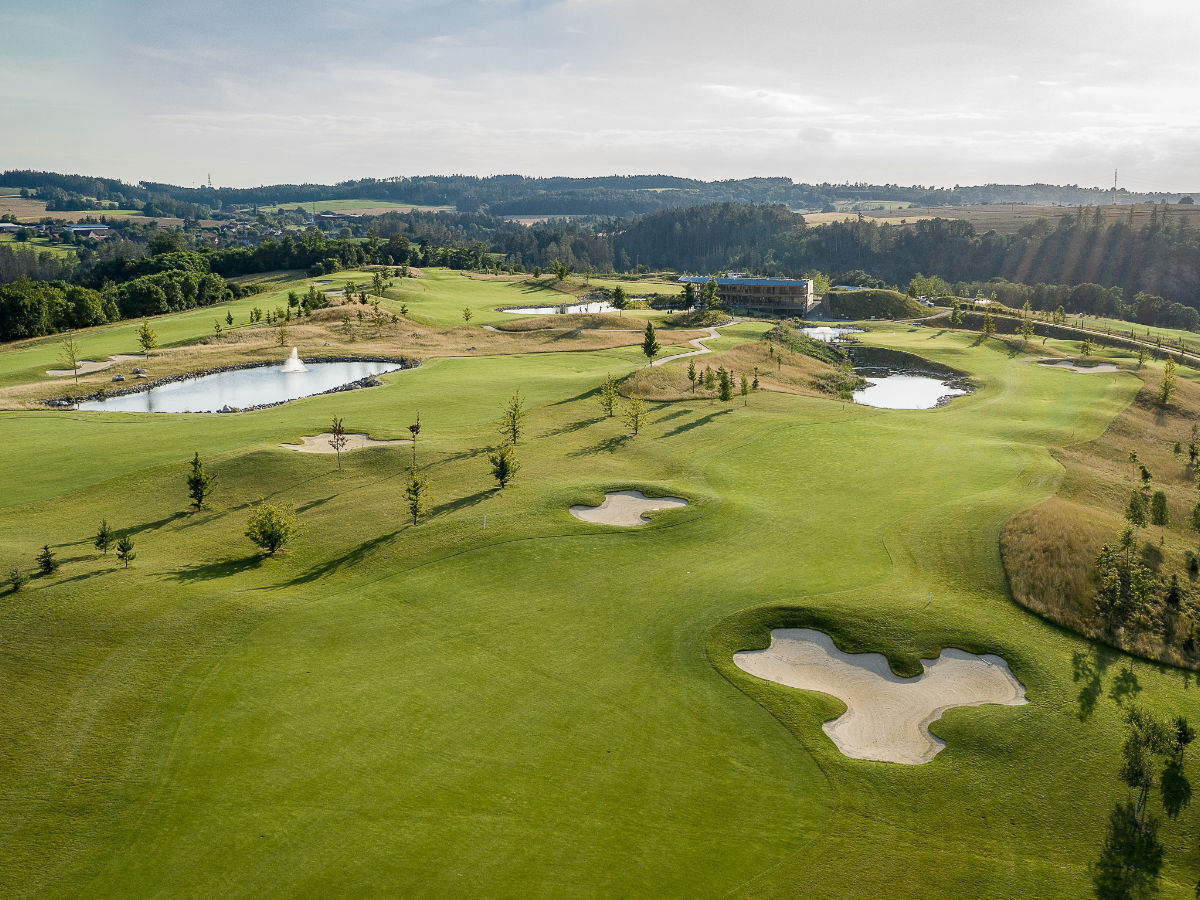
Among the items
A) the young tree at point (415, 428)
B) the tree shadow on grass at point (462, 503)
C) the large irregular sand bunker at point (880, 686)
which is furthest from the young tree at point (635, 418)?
the large irregular sand bunker at point (880, 686)

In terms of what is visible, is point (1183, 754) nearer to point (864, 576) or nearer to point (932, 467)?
point (864, 576)

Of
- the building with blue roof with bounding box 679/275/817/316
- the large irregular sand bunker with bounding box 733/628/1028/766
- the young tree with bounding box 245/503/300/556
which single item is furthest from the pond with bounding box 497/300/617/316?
the large irregular sand bunker with bounding box 733/628/1028/766

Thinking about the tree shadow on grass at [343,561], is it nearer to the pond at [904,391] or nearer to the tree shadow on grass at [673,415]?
the tree shadow on grass at [673,415]

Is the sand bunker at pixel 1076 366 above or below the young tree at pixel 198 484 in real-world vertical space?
below

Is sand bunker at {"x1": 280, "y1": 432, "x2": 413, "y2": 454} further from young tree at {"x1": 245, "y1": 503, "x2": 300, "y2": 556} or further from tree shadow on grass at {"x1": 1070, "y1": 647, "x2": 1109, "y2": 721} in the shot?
tree shadow on grass at {"x1": 1070, "y1": 647, "x2": 1109, "y2": 721}

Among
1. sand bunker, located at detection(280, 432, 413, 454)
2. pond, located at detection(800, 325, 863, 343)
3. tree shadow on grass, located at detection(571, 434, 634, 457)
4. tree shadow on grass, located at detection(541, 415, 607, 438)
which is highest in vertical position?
pond, located at detection(800, 325, 863, 343)

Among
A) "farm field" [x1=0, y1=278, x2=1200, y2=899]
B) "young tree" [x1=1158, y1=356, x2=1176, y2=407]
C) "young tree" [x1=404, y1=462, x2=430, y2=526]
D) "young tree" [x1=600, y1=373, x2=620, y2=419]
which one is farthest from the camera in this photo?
"young tree" [x1=1158, y1=356, x2=1176, y2=407]
